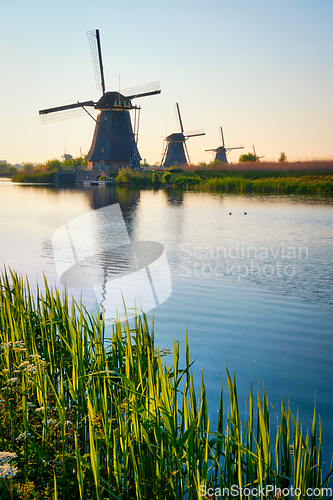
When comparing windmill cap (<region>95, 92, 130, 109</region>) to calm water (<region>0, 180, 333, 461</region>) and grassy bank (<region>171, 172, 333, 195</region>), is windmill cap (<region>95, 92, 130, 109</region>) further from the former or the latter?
calm water (<region>0, 180, 333, 461</region>)

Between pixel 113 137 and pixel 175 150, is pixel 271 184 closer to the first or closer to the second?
pixel 113 137

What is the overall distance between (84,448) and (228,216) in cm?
1539

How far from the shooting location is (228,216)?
17.2 m

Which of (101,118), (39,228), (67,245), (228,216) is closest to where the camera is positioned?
(67,245)

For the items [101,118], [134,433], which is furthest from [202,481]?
[101,118]

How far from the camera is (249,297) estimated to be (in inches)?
247

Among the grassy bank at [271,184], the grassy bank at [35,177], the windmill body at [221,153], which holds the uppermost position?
the windmill body at [221,153]

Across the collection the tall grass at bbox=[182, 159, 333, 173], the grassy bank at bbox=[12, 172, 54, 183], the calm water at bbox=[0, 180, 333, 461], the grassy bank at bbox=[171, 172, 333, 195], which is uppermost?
the grassy bank at bbox=[12, 172, 54, 183]

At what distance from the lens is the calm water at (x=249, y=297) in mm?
3695

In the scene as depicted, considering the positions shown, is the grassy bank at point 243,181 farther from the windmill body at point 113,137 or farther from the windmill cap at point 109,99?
the windmill cap at point 109,99

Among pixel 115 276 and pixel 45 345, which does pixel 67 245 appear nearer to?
pixel 115 276

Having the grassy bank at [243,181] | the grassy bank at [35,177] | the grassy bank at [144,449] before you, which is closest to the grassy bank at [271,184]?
the grassy bank at [243,181]

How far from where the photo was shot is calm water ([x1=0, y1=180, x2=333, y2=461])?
12.1 feet

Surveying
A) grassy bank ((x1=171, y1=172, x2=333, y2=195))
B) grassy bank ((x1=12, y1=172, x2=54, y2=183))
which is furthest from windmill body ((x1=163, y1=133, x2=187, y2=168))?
grassy bank ((x1=12, y1=172, x2=54, y2=183))
